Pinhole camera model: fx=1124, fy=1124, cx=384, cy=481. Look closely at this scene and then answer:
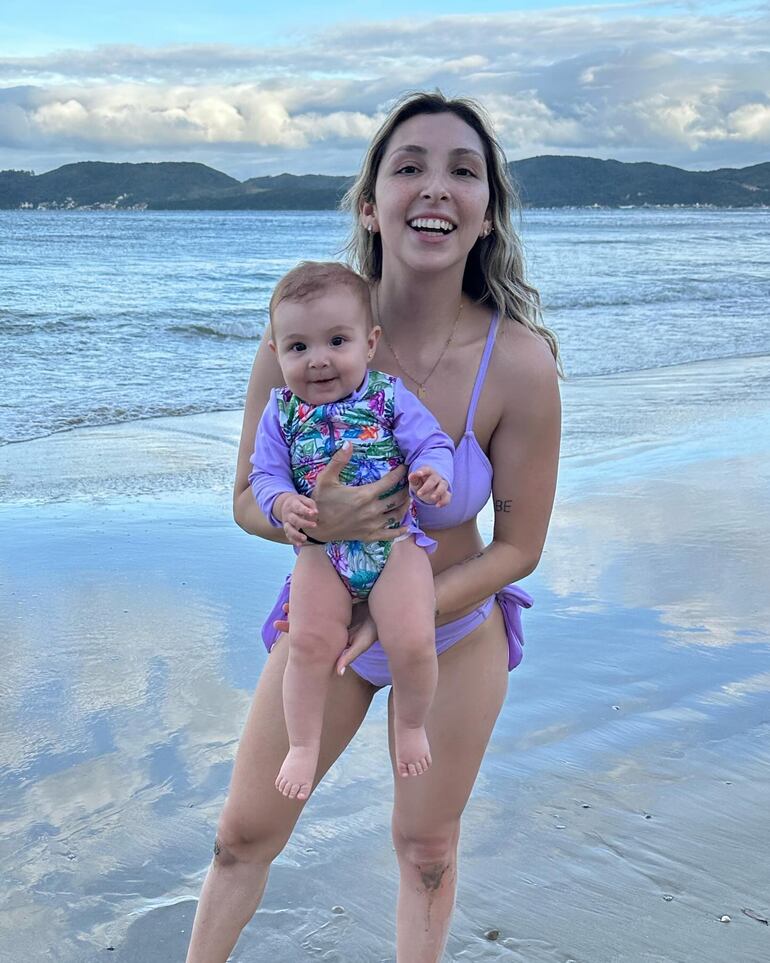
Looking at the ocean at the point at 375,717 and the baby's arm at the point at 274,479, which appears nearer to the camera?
the baby's arm at the point at 274,479

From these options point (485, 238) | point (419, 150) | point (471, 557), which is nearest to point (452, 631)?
point (471, 557)

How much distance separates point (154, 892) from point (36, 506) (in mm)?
4177

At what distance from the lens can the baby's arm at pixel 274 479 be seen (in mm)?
2334

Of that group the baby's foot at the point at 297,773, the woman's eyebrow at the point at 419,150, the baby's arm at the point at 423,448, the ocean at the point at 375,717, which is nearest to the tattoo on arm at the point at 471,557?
the baby's arm at the point at 423,448

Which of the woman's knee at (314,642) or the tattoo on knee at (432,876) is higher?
the woman's knee at (314,642)

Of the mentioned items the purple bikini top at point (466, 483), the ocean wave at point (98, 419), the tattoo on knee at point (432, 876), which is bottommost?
the ocean wave at point (98, 419)

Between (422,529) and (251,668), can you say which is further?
(251,668)

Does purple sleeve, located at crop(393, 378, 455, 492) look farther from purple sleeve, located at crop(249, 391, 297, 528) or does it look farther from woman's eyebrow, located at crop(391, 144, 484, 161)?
woman's eyebrow, located at crop(391, 144, 484, 161)

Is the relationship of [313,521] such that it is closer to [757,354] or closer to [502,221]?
[502,221]

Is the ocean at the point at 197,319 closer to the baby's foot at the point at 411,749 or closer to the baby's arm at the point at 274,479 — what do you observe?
the baby's arm at the point at 274,479

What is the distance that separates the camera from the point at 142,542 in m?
6.43

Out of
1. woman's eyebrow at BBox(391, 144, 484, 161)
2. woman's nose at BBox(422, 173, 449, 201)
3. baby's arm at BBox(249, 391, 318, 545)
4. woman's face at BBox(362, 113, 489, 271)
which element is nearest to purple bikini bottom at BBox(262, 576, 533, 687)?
baby's arm at BBox(249, 391, 318, 545)

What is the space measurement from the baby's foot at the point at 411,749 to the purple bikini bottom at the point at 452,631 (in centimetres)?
13

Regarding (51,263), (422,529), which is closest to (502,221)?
(422,529)
